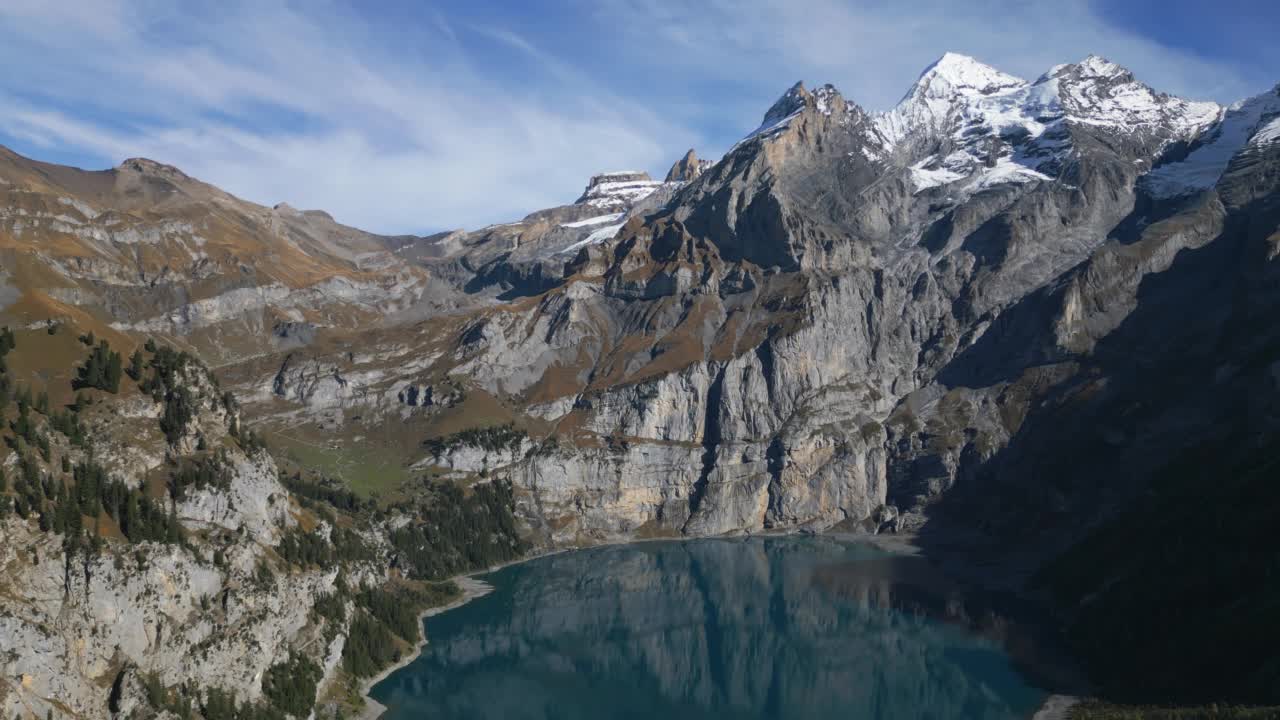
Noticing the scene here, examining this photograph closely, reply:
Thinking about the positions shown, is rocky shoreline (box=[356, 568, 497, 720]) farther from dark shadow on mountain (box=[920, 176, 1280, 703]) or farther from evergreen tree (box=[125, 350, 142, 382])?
dark shadow on mountain (box=[920, 176, 1280, 703])

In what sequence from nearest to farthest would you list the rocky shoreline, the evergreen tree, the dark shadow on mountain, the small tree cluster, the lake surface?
the small tree cluster
the evergreen tree
the dark shadow on mountain
the rocky shoreline
the lake surface

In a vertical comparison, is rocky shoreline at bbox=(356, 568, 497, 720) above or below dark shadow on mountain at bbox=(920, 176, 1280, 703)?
below

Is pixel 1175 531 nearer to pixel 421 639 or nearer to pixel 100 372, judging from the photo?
pixel 421 639

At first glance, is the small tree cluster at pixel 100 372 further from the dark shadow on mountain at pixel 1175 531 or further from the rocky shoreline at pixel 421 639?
the dark shadow on mountain at pixel 1175 531

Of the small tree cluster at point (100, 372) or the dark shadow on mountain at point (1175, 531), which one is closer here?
the small tree cluster at point (100, 372)

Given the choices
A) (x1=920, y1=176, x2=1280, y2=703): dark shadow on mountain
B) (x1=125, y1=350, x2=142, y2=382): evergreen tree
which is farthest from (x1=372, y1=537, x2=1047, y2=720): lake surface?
(x1=125, y1=350, x2=142, y2=382): evergreen tree

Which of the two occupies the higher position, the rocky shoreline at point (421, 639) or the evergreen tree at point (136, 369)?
the evergreen tree at point (136, 369)

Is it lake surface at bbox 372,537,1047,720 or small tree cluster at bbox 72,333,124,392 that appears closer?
small tree cluster at bbox 72,333,124,392

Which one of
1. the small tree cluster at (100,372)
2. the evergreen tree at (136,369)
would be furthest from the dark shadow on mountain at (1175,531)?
the small tree cluster at (100,372)
